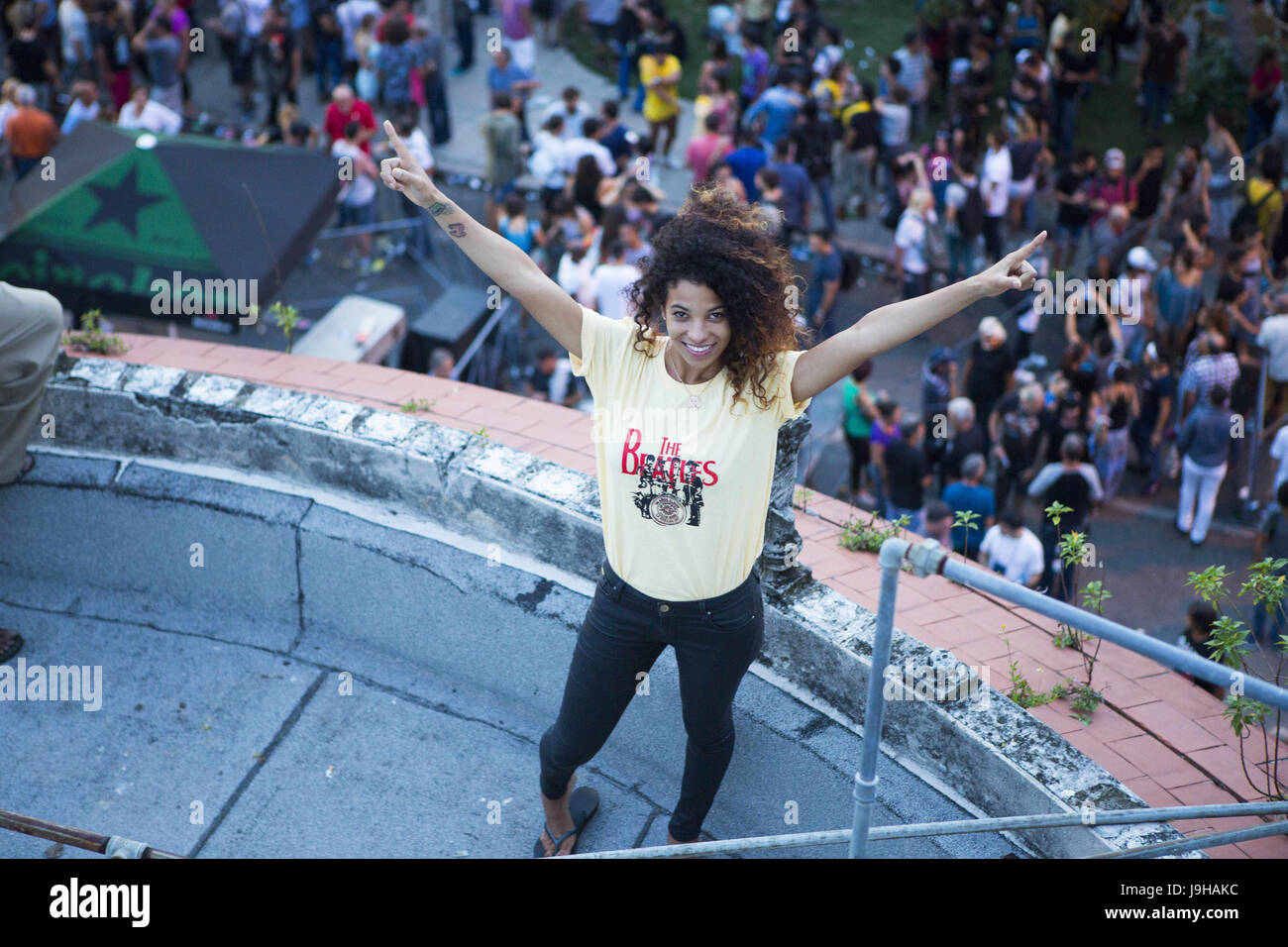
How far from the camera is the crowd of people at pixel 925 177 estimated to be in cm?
938

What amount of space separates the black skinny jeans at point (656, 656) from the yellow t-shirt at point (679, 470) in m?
0.06

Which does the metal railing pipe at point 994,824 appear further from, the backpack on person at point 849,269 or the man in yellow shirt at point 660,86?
the man in yellow shirt at point 660,86

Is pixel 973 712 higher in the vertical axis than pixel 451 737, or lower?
higher

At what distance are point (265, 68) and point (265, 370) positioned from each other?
1139 cm

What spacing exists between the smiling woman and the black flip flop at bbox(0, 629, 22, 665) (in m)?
2.53

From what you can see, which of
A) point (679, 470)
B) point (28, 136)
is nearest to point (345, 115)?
point (28, 136)

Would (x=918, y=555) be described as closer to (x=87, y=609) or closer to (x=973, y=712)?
(x=973, y=712)

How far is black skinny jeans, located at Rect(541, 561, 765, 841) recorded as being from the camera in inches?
141

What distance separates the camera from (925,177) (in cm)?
1283

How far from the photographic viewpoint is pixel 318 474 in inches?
201

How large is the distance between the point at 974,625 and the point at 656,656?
139cm

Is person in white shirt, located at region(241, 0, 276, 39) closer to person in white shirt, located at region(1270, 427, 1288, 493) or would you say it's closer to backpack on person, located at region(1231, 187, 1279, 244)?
backpack on person, located at region(1231, 187, 1279, 244)

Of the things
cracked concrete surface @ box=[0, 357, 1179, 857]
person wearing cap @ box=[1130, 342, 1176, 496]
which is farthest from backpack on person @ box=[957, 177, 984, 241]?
cracked concrete surface @ box=[0, 357, 1179, 857]
